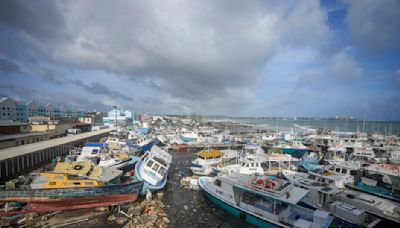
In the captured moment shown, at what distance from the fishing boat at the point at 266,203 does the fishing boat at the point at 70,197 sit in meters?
7.31

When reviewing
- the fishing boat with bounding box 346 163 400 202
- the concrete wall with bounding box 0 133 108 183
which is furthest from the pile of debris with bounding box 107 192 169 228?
the fishing boat with bounding box 346 163 400 202

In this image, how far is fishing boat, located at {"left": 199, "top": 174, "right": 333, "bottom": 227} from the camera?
31.9 feet

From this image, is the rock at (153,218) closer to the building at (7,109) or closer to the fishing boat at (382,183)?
the fishing boat at (382,183)

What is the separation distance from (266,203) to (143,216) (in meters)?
8.03

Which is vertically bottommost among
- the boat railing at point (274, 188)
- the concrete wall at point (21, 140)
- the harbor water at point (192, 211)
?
the harbor water at point (192, 211)

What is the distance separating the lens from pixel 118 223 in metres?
11.0

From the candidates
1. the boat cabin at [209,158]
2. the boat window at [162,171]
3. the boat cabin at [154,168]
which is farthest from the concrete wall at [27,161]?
the boat cabin at [209,158]

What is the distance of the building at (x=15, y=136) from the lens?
848 inches

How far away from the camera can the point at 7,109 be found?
49.8 m

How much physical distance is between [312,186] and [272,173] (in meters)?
6.20

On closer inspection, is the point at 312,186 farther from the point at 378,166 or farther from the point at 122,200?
the point at 122,200

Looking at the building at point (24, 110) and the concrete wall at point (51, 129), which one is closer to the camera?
the concrete wall at point (51, 129)

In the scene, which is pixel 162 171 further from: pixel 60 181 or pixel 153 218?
pixel 60 181

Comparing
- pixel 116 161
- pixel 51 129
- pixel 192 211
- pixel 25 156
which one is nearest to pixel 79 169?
pixel 116 161
